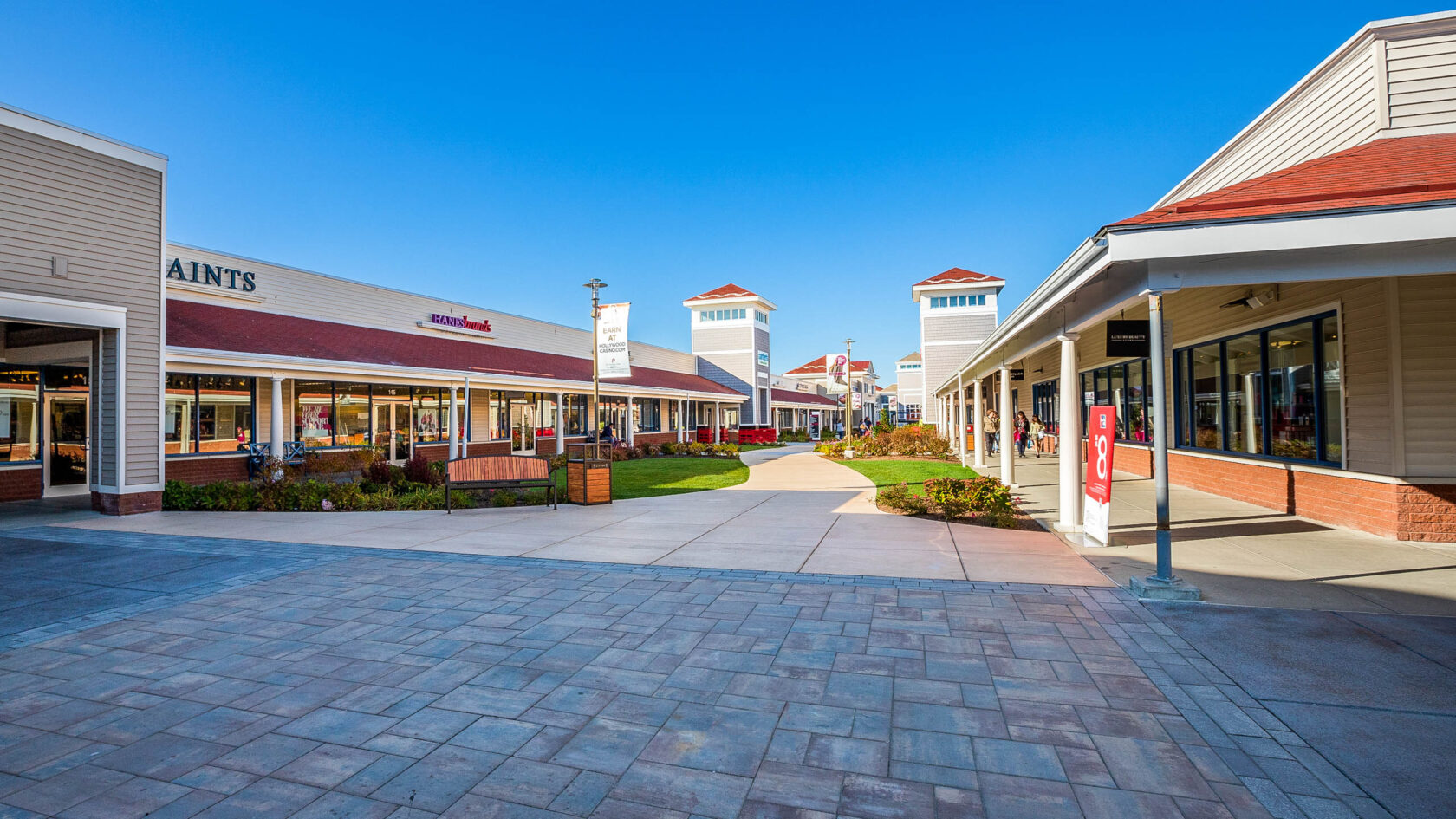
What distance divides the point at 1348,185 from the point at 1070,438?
369 cm

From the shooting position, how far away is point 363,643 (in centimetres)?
497

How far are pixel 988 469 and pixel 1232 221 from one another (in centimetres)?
1398

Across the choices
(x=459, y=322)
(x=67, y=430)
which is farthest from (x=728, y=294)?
(x=67, y=430)

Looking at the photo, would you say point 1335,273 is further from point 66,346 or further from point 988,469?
point 66,346

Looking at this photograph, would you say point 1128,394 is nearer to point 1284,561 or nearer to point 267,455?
point 1284,561

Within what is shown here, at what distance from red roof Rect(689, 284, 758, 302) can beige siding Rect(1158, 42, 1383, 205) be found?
34.3m

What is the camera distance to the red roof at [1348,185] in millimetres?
5461

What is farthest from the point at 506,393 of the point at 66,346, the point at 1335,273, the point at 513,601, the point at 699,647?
the point at 1335,273

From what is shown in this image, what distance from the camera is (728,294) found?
4575cm

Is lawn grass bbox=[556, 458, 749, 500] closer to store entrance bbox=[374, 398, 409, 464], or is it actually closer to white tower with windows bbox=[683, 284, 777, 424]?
store entrance bbox=[374, 398, 409, 464]

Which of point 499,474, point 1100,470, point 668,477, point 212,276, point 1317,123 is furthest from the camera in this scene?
point 668,477

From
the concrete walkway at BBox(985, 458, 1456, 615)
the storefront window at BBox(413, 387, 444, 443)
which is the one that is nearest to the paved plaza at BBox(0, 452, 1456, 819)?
the concrete walkway at BBox(985, 458, 1456, 615)

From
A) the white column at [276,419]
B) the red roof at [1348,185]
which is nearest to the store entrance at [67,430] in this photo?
the white column at [276,419]

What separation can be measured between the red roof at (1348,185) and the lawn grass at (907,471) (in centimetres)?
775
